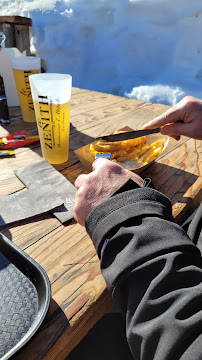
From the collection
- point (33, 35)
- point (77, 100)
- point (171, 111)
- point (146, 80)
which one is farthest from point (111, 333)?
point (33, 35)

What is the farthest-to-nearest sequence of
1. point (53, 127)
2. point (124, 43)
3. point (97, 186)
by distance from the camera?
point (124, 43)
point (53, 127)
point (97, 186)

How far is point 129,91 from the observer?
16.3ft

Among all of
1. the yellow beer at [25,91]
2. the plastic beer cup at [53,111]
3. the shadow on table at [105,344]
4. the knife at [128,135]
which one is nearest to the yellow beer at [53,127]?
the plastic beer cup at [53,111]

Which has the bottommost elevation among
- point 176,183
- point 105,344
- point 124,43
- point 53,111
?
point 105,344

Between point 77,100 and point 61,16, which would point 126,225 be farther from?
point 61,16

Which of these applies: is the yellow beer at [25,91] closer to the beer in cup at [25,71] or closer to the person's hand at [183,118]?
the beer in cup at [25,71]

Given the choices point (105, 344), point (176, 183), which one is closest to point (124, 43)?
point (176, 183)

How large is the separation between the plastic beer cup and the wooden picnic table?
0.22 feet

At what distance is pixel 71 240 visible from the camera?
67 centimetres

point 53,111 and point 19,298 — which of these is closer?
point 19,298

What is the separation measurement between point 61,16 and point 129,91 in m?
2.33

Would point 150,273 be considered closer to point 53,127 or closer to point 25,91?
point 53,127

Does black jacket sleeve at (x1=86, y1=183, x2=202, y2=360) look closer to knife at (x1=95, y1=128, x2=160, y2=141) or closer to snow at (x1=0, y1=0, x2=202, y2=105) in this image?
knife at (x1=95, y1=128, x2=160, y2=141)

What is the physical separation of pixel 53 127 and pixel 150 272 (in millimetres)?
609
